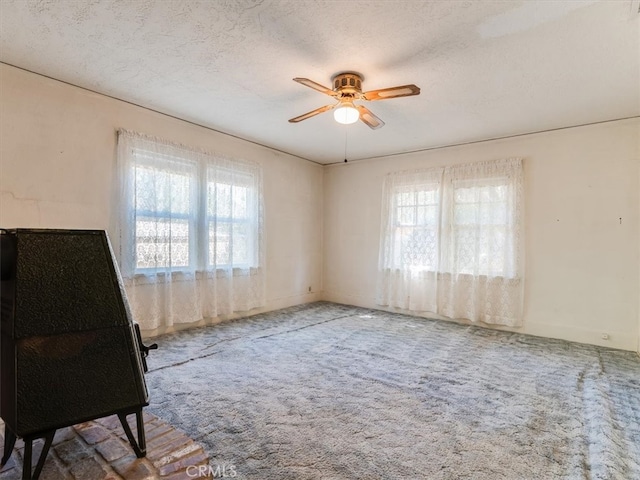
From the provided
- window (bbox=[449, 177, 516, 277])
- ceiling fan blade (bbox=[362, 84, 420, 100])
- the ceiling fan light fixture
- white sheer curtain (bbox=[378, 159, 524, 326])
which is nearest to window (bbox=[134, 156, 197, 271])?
the ceiling fan light fixture

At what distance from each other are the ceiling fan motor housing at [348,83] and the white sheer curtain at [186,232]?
85.1 inches

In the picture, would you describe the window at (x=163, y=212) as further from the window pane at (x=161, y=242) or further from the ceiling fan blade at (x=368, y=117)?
the ceiling fan blade at (x=368, y=117)

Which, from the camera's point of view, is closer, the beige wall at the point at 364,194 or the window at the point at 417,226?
the beige wall at the point at 364,194

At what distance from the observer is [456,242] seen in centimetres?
468

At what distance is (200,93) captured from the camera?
324cm

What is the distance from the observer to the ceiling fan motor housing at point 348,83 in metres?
2.71

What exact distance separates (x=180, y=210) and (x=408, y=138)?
300cm

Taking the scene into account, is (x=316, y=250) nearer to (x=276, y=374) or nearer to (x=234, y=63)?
(x=276, y=374)

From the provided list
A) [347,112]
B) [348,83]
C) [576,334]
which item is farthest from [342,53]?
[576,334]

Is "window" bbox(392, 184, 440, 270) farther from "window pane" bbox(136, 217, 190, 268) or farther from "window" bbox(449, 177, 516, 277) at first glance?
"window pane" bbox(136, 217, 190, 268)

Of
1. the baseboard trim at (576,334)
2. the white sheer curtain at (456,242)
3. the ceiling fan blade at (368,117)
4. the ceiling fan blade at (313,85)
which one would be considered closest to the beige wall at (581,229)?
the baseboard trim at (576,334)

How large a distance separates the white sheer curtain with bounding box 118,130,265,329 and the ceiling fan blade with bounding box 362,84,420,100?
238 centimetres

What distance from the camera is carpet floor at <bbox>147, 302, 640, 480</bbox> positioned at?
1735 millimetres

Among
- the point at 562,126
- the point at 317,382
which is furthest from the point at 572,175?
the point at 317,382
